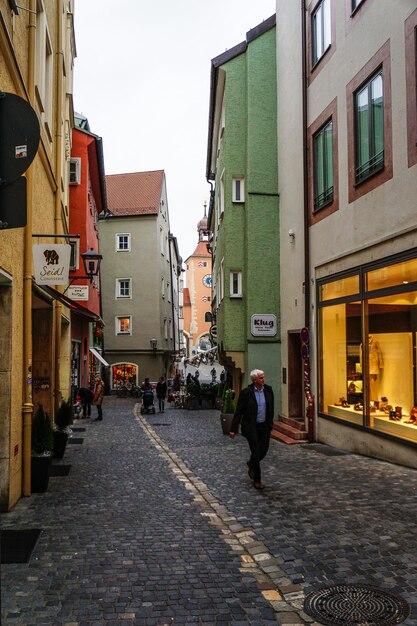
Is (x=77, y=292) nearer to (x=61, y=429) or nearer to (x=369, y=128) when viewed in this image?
(x=61, y=429)

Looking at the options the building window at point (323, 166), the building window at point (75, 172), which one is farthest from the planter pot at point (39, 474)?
the building window at point (75, 172)

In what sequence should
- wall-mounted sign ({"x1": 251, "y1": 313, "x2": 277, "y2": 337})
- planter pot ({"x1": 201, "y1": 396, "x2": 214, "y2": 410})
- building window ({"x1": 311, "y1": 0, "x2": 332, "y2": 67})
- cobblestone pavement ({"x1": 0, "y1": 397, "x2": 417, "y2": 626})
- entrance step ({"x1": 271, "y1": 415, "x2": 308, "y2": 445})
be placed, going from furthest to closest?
planter pot ({"x1": 201, "y1": 396, "x2": 214, "y2": 410}) < wall-mounted sign ({"x1": 251, "y1": 313, "x2": 277, "y2": 337}) < entrance step ({"x1": 271, "y1": 415, "x2": 308, "y2": 445}) < building window ({"x1": 311, "y1": 0, "x2": 332, "y2": 67}) < cobblestone pavement ({"x1": 0, "y1": 397, "x2": 417, "y2": 626})

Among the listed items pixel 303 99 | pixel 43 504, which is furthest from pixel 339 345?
pixel 43 504

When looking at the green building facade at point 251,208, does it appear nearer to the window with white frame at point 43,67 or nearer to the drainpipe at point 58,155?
the drainpipe at point 58,155

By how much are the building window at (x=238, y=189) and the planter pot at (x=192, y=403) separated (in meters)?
13.6

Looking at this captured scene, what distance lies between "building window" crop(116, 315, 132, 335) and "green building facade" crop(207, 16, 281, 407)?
83.9 ft

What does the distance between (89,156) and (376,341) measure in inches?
725

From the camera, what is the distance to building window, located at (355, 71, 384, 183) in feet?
37.7

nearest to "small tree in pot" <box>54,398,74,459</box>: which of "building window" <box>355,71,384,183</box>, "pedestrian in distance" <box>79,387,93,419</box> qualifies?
"building window" <box>355,71,384,183</box>

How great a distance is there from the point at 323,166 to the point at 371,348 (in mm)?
5076

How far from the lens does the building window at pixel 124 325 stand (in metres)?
45.6

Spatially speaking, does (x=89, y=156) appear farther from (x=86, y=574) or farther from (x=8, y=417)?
(x=86, y=574)

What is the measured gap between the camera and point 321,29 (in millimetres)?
15062

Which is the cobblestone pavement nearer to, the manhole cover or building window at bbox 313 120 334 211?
the manhole cover
